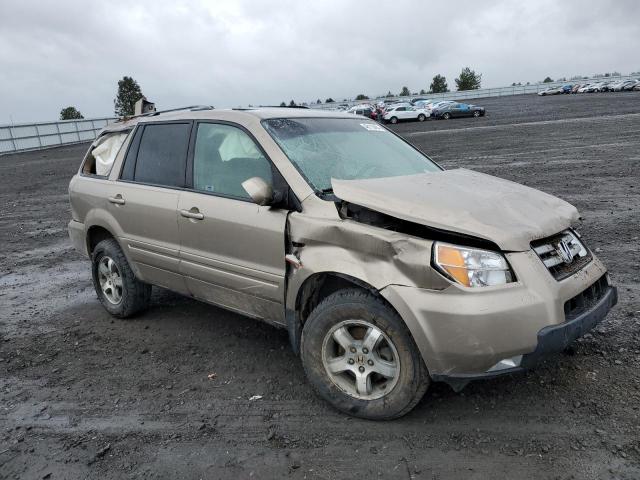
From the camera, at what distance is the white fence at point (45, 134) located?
30781 millimetres

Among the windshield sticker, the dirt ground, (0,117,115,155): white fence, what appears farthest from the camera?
(0,117,115,155): white fence

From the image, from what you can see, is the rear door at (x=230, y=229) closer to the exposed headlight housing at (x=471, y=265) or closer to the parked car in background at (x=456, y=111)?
the exposed headlight housing at (x=471, y=265)

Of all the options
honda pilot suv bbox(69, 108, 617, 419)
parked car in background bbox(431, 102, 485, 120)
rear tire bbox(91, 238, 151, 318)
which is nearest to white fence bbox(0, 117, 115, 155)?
parked car in background bbox(431, 102, 485, 120)

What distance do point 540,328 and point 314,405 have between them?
146 centimetres

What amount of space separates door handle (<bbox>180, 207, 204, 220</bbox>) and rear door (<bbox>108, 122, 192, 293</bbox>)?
4.8 inches

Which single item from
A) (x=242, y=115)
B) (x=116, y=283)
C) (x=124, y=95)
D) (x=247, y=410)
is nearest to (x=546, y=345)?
(x=247, y=410)

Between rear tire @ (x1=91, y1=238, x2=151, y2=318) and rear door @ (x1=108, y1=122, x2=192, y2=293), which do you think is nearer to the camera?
rear door @ (x1=108, y1=122, x2=192, y2=293)

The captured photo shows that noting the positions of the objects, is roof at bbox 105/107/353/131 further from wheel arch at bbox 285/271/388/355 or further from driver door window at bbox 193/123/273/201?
wheel arch at bbox 285/271/388/355

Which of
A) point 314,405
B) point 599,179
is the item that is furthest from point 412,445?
point 599,179

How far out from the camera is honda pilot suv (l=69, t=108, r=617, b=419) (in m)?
2.63

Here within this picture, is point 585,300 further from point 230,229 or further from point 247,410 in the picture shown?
point 230,229

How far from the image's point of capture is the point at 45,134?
34.0 metres

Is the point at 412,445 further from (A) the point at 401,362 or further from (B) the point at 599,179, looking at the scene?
(B) the point at 599,179

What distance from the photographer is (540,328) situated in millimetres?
2578
